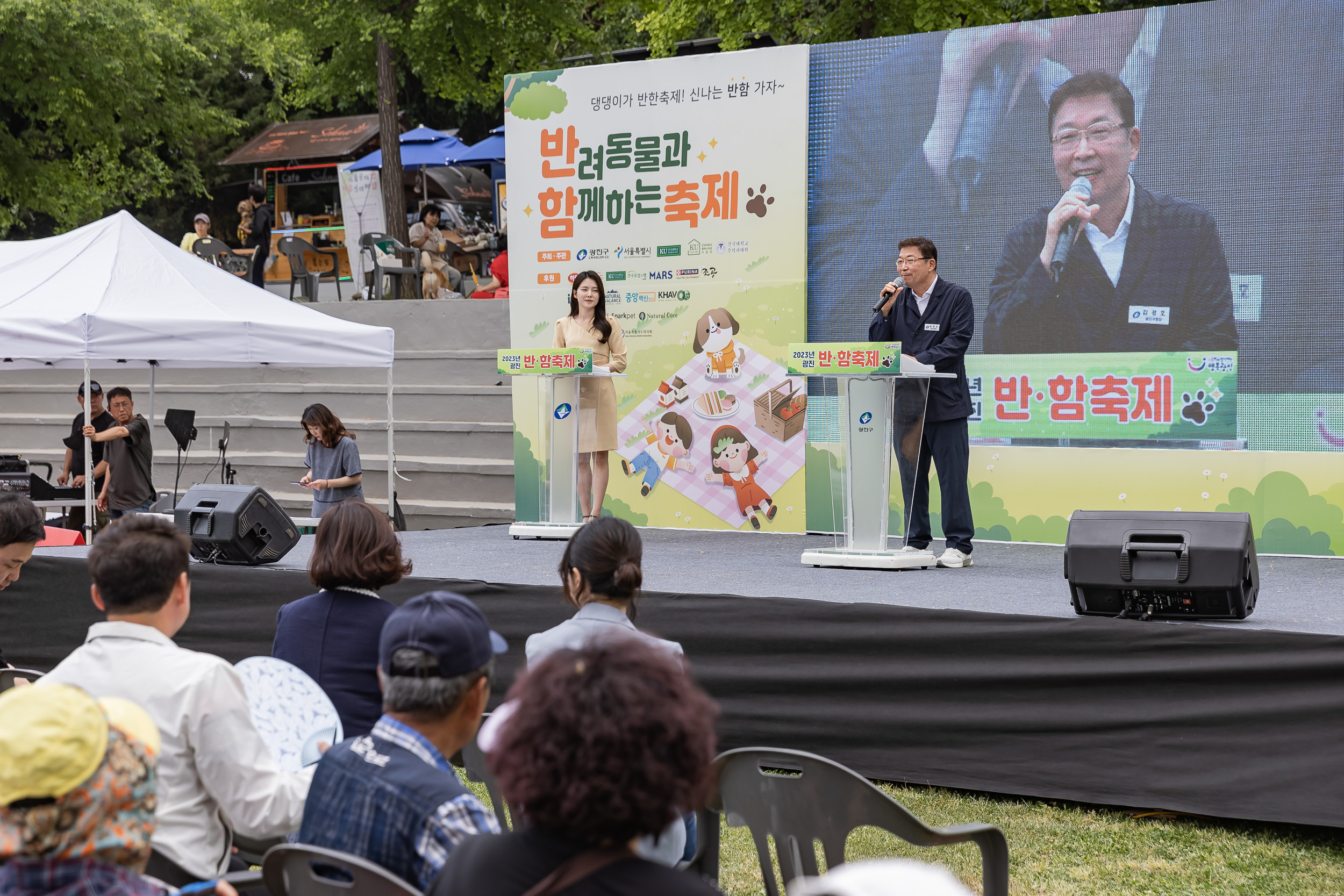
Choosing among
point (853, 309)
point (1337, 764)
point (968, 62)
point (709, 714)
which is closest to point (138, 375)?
point (853, 309)

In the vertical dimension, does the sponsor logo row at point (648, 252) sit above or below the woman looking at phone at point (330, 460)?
above

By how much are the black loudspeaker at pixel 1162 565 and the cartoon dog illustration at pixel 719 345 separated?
387 centimetres

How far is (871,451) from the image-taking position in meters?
5.98

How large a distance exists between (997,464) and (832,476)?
65.2 inches

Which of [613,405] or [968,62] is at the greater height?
[968,62]

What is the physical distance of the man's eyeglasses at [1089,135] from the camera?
7055 millimetres

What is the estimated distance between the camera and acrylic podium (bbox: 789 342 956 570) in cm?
595

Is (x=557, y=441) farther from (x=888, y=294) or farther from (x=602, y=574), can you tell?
(x=602, y=574)

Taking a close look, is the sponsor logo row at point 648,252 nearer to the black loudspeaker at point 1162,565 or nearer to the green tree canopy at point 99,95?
the black loudspeaker at point 1162,565

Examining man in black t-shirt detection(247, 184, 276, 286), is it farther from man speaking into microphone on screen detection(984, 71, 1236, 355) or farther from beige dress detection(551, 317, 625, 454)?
man speaking into microphone on screen detection(984, 71, 1236, 355)

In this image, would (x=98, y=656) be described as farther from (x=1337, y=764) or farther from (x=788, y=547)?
(x=788, y=547)

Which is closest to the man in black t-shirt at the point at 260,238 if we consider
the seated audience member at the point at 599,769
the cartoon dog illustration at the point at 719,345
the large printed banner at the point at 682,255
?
the large printed banner at the point at 682,255

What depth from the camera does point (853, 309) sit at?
25.5 ft

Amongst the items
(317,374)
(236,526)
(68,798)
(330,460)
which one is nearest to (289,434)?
(317,374)
